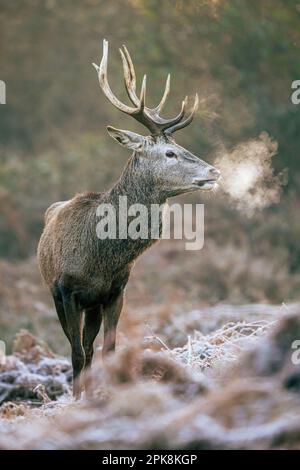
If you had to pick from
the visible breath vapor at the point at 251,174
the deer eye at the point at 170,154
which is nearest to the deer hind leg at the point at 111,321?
the deer eye at the point at 170,154

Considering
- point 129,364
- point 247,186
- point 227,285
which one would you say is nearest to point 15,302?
point 227,285

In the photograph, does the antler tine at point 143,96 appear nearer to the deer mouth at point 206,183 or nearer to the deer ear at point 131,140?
the deer ear at point 131,140

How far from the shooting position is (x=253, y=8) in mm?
16922

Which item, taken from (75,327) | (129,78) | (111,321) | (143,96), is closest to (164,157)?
(143,96)

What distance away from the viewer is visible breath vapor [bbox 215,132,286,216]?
13195 mm

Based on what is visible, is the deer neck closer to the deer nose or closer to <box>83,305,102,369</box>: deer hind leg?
the deer nose

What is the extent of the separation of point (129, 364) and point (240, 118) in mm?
11760

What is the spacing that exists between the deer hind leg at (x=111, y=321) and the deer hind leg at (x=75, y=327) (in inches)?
8.8

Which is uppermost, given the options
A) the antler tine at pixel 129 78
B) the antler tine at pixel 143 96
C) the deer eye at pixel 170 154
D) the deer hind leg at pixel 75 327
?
the antler tine at pixel 129 78

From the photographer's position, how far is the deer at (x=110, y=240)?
833 centimetres

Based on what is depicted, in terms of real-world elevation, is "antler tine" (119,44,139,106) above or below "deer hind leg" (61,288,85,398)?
above

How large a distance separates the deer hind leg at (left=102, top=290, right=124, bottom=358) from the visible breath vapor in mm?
4297

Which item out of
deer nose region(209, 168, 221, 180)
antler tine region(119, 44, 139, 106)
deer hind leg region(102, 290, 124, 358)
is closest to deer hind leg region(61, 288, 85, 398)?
deer hind leg region(102, 290, 124, 358)
